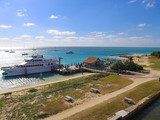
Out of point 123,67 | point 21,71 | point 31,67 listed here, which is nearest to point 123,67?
point 123,67

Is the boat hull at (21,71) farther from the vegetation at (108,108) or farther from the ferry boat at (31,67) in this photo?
the vegetation at (108,108)

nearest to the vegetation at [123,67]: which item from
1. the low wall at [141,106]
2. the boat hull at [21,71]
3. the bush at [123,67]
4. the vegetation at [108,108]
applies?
the bush at [123,67]

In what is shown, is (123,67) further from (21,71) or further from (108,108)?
(21,71)

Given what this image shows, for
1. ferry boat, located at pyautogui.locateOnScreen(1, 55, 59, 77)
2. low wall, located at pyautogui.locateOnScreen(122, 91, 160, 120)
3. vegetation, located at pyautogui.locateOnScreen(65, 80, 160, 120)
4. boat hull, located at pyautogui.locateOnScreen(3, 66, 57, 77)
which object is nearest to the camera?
vegetation, located at pyautogui.locateOnScreen(65, 80, 160, 120)

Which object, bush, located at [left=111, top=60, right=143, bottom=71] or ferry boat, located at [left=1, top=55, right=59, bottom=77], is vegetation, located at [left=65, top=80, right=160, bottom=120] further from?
ferry boat, located at [left=1, top=55, right=59, bottom=77]

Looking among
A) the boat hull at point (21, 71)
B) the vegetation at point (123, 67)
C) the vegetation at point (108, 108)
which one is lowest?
the boat hull at point (21, 71)

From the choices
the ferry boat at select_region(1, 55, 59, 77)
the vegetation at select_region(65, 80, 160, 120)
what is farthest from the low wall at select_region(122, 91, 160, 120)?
the ferry boat at select_region(1, 55, 59, 77)

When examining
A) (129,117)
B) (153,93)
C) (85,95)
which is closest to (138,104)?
(129,117)

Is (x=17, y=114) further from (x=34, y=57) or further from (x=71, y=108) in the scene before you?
(x=34, y=57)
